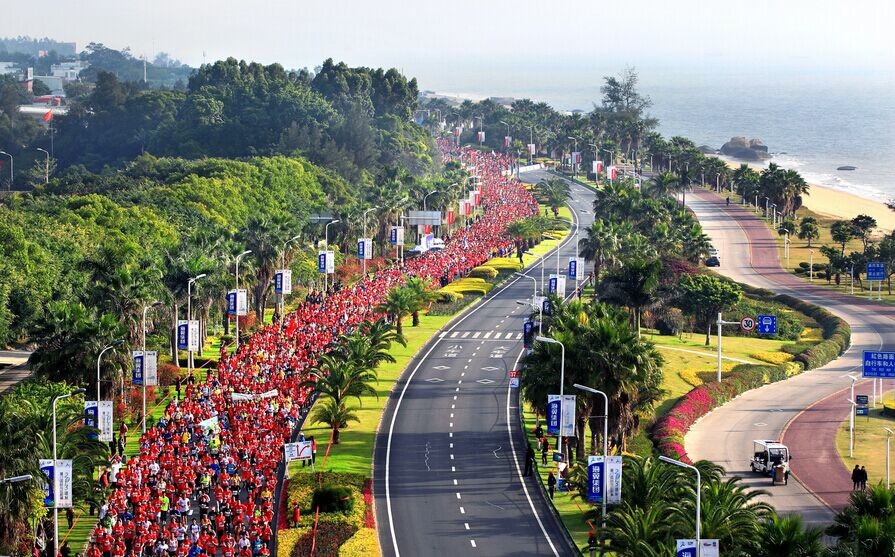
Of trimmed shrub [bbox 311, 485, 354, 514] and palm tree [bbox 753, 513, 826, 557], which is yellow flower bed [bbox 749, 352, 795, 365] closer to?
trimmed shrub [bbox 311, 485, 354, 514]

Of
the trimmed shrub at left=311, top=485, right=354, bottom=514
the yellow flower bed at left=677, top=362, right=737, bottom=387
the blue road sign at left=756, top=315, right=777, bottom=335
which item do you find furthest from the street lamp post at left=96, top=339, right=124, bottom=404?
the blue road sign at left=756, top=315, right=777, bottom=335

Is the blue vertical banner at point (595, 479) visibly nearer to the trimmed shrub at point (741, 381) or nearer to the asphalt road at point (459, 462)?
the asphalt road at point (459, 462)

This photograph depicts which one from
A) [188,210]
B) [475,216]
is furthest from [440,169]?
[188,210]

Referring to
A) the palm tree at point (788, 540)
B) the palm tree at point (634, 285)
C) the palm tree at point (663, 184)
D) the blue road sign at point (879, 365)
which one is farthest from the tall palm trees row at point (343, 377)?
the palm tree at point (663, 184)

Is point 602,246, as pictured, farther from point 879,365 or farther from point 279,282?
point 879,365

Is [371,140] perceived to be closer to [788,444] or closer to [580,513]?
[788,444]
